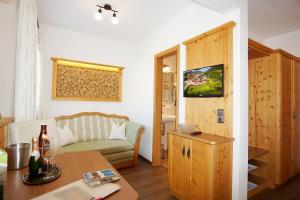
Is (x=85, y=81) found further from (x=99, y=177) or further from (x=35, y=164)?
(x=99, y=177)

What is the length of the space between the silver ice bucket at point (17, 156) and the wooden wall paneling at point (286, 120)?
11.0 feet

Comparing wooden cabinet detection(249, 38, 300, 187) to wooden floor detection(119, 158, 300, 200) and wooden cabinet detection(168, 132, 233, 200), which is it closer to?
wooden floor detection(119, 158, 300, 200)

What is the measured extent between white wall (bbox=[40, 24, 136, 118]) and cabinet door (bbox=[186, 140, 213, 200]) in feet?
7.37

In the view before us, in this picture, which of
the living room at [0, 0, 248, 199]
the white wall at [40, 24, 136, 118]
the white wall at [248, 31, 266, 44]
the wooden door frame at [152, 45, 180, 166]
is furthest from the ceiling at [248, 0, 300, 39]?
the white wall at [40, 24, 136, 118]

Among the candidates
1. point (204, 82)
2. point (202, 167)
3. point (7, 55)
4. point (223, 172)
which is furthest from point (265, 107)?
point (7, 55)

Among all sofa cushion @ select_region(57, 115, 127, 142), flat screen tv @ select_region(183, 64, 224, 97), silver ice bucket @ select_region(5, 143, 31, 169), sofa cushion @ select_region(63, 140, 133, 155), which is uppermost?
flat screen tv @ select_region(183, 64, 224, 97)

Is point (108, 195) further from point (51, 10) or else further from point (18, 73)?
point (51, 10)

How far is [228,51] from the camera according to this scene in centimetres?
196

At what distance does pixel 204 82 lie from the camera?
7.22ft

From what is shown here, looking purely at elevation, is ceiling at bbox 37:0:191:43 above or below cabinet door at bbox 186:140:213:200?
above

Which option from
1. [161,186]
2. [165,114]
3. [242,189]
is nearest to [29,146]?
[161,186]

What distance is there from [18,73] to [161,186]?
95.1 inches

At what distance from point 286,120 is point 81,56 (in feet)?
13.7

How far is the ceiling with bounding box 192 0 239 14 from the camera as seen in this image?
178cm
